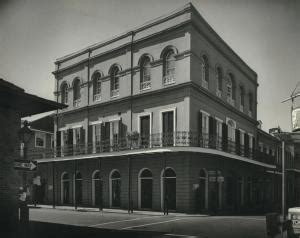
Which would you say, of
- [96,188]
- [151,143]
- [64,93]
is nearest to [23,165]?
[151,143]

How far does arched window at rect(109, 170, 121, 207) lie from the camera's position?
2247 cm

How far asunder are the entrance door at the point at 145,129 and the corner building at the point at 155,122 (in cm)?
6

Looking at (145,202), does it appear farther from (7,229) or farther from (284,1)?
(284,1)

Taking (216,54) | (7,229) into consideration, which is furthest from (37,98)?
(216,54)

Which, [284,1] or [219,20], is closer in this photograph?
[284,1]

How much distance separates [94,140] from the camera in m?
24.3

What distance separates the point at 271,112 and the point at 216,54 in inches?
434

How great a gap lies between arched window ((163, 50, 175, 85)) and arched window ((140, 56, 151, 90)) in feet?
3.74

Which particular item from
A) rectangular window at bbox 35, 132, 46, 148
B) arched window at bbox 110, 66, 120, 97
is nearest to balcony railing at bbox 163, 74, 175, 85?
arched window at bbox 110, 66, 120, 97

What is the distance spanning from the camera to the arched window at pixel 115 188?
885 inches

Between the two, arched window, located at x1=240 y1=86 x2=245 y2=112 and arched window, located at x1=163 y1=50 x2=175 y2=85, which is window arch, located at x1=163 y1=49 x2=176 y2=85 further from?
arched window, located at x1=240 y1=86 x2=245 y2=112

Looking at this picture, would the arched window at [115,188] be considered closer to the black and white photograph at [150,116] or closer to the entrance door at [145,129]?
the black and white photograph at [150,116]

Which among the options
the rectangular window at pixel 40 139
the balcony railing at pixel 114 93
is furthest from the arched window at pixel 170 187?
the rectangular window at pixel 40 139

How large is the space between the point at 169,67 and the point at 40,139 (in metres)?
15.2
